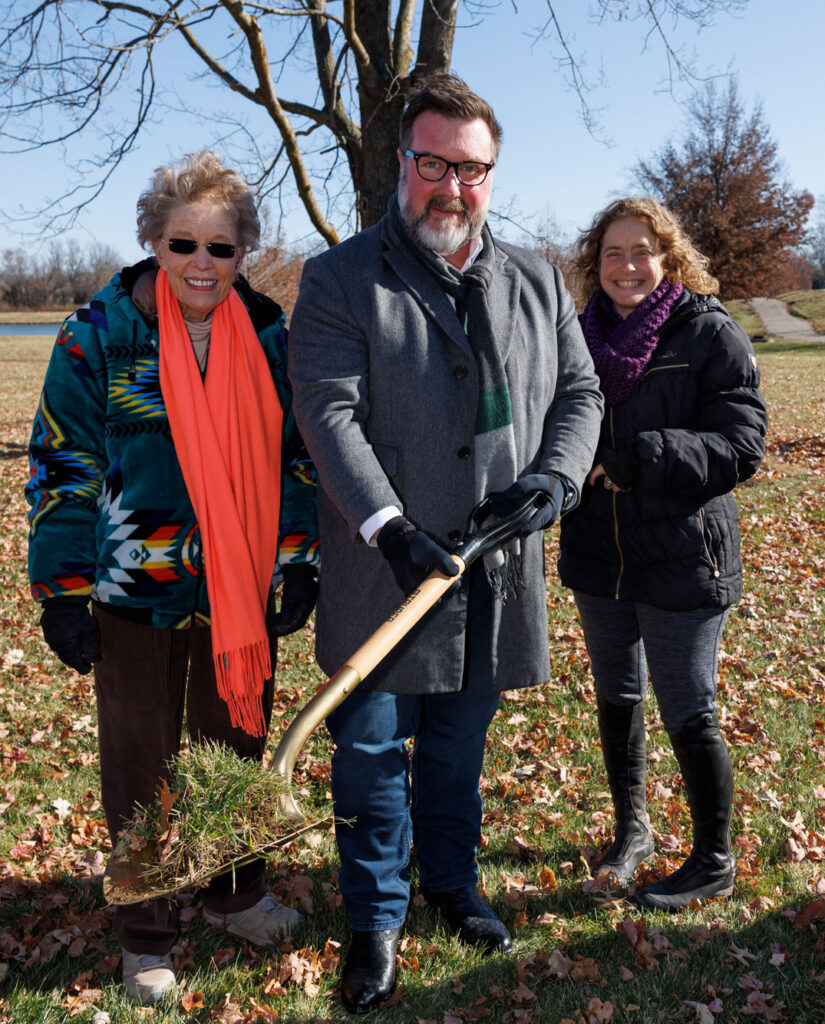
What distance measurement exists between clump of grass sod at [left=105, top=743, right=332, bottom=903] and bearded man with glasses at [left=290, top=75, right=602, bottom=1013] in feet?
1.67

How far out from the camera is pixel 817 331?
4238 centimetres

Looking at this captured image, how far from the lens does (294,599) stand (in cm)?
304

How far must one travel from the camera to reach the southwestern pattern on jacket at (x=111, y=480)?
2.68 meters

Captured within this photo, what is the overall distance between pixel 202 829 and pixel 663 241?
2.53m

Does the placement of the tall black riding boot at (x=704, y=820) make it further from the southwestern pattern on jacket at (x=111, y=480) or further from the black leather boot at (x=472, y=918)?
the southwestern pattern on jacket at (x=111, y=480)

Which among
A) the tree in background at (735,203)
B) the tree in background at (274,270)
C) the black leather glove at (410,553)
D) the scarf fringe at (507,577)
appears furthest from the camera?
the tree in background at (735,203)

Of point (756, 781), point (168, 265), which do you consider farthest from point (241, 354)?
point (756, 781)

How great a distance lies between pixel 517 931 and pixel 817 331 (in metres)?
44.9

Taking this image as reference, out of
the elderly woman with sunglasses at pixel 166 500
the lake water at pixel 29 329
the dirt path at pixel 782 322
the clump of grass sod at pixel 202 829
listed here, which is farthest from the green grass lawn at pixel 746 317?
the lake water at pixel 29 329

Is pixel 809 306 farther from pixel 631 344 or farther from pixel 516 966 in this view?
pixel 516 966

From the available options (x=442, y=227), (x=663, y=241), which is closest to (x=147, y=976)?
(x=442, y=227)

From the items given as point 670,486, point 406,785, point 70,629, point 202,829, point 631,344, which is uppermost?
point 631,344

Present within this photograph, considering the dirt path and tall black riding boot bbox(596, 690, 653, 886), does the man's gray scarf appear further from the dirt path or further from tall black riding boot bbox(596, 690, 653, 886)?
the dirt path

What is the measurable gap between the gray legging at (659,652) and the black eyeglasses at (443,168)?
60.4 inches
